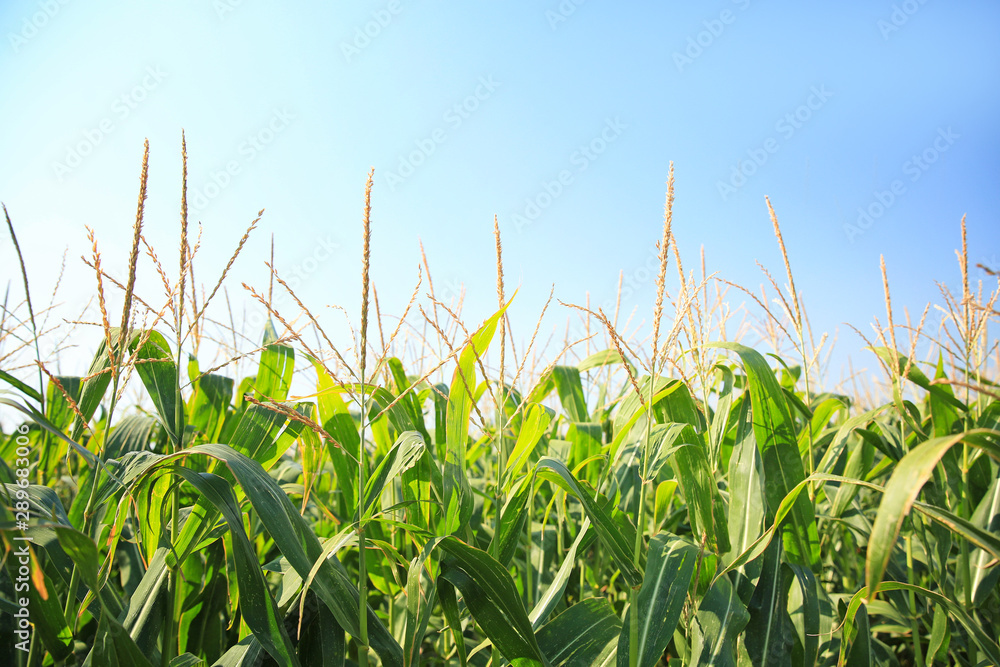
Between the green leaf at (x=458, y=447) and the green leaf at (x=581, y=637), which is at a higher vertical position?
the green leaf at (x=458, y=447)

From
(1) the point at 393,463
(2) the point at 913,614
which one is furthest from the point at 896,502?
(2) the point at 913,614

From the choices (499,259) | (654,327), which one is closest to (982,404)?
(654,327)

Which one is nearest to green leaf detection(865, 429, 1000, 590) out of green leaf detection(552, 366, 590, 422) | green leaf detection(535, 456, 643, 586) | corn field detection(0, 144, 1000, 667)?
corn field detection(0, 144, 1000, 667)

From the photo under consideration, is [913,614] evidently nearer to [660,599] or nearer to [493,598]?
[660,599]

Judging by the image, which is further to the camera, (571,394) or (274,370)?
(571,394)

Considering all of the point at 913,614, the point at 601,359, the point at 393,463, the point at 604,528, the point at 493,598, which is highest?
the point at 601,359

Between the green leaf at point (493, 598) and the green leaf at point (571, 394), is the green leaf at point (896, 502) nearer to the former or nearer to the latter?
the green leaf at point (493, 598)

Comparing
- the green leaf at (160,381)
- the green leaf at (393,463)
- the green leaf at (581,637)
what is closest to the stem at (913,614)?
the green leaf at (581,637)

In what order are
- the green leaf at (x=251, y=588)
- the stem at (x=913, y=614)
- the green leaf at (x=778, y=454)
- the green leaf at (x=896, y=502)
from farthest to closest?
the stem at (x=913, y=614) → the green leaf at (x=778, y=454) → the green leaf at (x=251, y=588) → the green leaf at (x=896, y=502)

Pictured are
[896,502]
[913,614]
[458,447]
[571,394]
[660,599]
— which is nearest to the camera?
[896,502]

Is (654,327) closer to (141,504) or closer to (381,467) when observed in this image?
(381,467)

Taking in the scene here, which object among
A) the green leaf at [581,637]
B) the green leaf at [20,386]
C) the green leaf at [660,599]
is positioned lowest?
the green leaf at [581,637]

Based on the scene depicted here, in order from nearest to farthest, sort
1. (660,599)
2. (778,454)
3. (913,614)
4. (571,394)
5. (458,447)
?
(660,599) < (458,447) < (778,454) < (913,614) < (571,394)

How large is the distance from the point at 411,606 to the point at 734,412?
1011 mm
